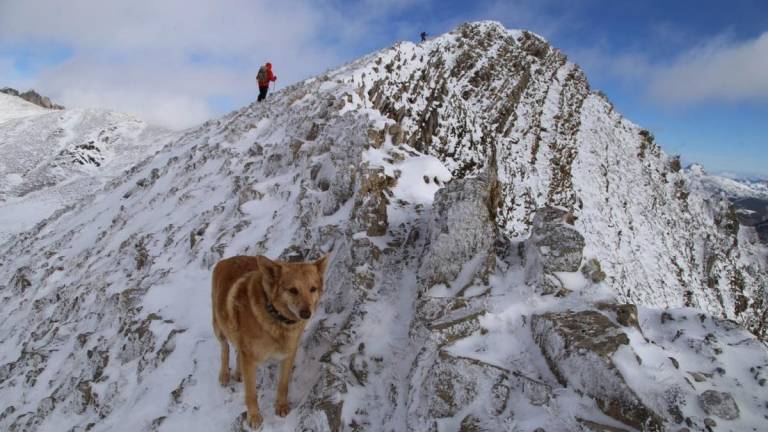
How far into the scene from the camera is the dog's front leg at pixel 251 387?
20.7 ft

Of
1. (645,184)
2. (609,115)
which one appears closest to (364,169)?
(645,184)

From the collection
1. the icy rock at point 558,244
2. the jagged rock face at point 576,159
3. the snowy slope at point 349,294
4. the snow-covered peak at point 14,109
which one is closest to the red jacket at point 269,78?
the snowy slope at point 349,294

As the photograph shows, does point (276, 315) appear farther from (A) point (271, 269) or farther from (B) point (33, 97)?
(B) point (33, 97)

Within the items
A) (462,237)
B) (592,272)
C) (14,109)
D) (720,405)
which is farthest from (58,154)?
(720,405)

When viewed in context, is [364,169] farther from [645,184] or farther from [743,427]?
[645,184]

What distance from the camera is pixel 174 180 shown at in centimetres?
1930


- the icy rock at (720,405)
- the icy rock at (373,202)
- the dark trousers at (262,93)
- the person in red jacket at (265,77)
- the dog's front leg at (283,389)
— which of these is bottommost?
the dog's front leg at (283,389)

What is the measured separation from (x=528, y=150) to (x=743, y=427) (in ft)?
86.6

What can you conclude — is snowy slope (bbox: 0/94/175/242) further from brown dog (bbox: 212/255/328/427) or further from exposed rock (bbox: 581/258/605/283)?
exposed rock (bbox: 581/258/605/283)

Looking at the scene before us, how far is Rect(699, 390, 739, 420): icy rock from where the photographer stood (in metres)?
4.70

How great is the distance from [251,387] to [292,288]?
183 centimetres

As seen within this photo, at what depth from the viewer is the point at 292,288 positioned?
19.1 feet

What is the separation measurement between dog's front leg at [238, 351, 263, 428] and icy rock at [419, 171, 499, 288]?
11.0 feet

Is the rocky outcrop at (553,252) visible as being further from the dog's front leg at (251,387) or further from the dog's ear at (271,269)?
the dog's front leg at (251,387)
